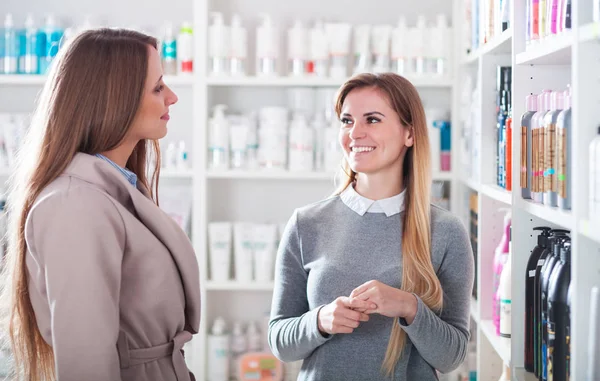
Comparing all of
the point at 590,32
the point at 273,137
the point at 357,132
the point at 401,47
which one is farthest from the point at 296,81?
the point at 590,32

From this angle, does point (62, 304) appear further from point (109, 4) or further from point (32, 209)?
point (109, 4)

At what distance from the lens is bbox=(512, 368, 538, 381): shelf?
5.65ft

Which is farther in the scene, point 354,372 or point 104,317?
point 354,372

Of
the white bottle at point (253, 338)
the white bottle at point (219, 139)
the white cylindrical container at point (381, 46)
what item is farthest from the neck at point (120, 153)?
the white bottle at point (253, 338)

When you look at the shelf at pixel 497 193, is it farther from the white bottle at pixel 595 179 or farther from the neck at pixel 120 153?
the neck at pixel 120 153

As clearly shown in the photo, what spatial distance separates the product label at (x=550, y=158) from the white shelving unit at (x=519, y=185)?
54 mm

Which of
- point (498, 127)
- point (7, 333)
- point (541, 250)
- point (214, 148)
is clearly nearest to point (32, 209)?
point (7, 333)

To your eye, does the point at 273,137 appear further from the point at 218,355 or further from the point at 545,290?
the point at 545,290

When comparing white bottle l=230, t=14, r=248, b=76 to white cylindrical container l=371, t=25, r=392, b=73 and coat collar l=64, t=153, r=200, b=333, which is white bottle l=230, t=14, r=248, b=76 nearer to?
white cylindrical container l=371, t=25, r=392, b=73

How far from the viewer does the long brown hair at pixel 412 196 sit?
1.63 m

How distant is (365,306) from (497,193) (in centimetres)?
77

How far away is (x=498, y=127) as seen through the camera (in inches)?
84.3

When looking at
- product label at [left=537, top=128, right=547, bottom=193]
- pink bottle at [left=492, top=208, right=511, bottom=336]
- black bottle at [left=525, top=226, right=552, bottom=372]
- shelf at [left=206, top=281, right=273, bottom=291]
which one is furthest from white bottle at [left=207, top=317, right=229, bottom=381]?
product label at [left=537, top=128, right=547, bottom=193]

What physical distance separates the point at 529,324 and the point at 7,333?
1.24 metres
